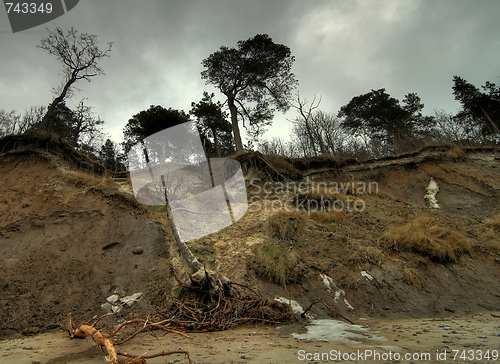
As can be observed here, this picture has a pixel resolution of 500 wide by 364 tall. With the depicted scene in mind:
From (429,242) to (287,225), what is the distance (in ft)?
14.2

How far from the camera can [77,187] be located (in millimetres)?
8109

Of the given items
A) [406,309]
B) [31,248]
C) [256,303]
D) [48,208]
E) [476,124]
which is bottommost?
[406,309]

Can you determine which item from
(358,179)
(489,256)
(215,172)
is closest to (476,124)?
(358,179)

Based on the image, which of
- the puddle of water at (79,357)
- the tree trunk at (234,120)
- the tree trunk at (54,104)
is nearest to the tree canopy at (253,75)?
the tree trunk at (234,120)

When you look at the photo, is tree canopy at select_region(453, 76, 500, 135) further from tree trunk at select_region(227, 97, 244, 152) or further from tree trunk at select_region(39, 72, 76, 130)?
tree trunk at select_region(39, 72, 76, 130)

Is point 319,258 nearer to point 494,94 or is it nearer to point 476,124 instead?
point 476,124

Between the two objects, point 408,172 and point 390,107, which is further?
point 390,107

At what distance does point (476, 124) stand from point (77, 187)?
29581mm

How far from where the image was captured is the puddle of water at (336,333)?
3287mm

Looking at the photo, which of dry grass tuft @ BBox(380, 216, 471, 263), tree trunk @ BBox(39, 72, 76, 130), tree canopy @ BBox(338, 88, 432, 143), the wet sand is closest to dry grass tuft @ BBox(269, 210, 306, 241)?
dry grass tuft @ BBox(380, 216, 471, 263)

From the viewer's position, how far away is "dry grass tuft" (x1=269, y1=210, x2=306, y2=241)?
792cm

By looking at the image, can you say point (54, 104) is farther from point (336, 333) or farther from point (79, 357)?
point (336, 333)

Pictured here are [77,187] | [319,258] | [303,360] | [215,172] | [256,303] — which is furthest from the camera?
[215,172]

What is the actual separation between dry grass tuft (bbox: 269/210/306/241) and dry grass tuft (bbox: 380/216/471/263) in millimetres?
2699
